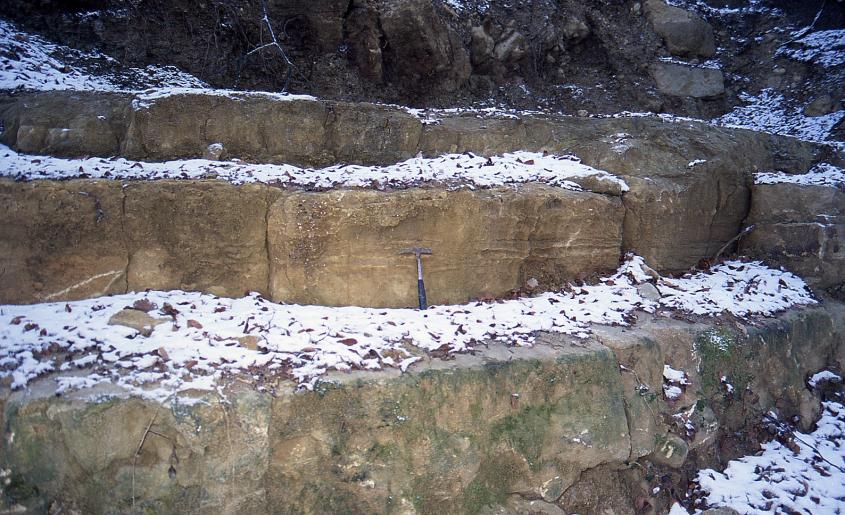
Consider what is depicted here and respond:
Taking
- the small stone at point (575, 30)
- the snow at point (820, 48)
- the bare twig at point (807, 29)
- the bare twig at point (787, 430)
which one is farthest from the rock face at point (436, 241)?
the bare twig at point (807, 29)

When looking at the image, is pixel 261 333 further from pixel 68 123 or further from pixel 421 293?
pixel 68 123

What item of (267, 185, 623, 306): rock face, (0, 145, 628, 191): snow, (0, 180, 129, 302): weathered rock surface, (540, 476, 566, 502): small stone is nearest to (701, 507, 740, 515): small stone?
(540, 476, 566, 502): small stone

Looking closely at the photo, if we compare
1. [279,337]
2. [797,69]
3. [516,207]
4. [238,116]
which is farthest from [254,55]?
[797,69]

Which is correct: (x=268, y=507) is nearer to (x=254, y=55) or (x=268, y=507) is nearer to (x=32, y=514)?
(x=32, y=514)

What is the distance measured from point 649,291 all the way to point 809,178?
353 cm

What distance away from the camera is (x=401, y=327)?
15.9 ft

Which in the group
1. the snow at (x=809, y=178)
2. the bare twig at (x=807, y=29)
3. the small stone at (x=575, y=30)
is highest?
the bare twig at (x=807, y=29)

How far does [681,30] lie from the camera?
35.9 ft

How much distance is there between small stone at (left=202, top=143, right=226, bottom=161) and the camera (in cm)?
606

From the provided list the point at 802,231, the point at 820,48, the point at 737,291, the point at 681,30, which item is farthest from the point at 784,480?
the point at 820,48

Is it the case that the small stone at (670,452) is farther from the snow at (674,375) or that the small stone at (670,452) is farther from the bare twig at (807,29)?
the bare twig at (807,29)

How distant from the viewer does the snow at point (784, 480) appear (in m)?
4.67

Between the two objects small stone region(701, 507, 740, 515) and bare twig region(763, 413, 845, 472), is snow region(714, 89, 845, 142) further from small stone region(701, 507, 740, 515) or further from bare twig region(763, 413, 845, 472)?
small stone region(701, 507, 740, 515)

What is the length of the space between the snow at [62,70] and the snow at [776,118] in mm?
9079
